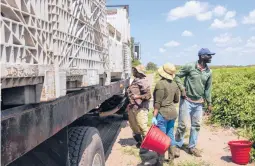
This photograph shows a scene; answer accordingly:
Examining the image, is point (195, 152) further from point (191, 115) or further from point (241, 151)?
point (241, 151)

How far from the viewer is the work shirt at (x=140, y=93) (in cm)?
634

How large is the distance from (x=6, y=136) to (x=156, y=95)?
391cm

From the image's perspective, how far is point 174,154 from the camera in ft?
18.9

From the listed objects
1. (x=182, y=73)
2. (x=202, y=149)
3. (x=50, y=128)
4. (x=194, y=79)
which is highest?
(x=182, y=73)

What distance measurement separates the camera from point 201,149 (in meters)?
6.68

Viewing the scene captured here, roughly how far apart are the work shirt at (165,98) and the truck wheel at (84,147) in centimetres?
201

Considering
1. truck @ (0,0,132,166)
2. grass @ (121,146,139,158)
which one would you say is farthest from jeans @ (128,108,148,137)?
truck @ (0,0,132,166)

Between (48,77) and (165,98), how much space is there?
11.7 feet

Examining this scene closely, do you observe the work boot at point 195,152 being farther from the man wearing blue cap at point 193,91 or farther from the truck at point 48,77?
the truck at point 48,77

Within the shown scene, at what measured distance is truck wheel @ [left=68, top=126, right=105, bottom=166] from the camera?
2973 mm

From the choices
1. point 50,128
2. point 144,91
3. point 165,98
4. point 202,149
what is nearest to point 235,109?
point 202,149

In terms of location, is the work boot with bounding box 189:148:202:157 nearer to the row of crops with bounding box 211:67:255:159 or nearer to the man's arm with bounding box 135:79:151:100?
the man's arm with bounding box 135:79:151:100

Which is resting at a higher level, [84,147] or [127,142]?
[84,147]

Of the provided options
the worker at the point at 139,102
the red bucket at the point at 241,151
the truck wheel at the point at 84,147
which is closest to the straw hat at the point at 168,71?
the worker at the point at 139,102
